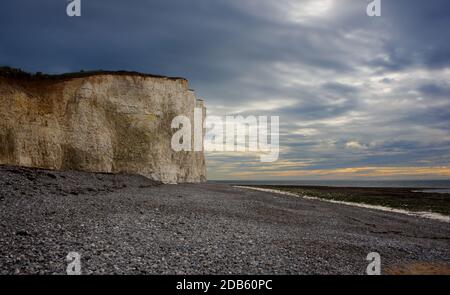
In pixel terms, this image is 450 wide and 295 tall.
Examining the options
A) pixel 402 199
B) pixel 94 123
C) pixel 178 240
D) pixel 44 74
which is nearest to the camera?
pixel 178 240

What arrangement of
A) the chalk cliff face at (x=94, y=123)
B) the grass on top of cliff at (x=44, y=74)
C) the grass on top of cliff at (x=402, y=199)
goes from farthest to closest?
1. the grass on top of cliff at (x=402, y=199)
2. the grass on top of cliff at (x=44, y=74)
3. the chalk cliff face at (x=94, y=123)

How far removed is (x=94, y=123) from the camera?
30516 mm

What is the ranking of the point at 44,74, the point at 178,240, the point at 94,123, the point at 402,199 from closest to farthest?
1. the point at 178,240
2. the point at 44,74
3. the point at 94,123
4. the point at 402,199

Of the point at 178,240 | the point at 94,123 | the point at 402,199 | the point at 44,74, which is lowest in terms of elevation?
the point at 402,199

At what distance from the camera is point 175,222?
12.5m

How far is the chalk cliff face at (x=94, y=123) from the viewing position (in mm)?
26750

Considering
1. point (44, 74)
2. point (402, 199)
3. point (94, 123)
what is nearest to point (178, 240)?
point (94, 123)

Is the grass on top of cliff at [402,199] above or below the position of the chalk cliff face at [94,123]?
below

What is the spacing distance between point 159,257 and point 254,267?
8.12ft

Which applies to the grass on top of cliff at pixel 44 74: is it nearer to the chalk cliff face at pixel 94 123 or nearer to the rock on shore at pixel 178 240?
the chalk cliff face at pixel 94 123

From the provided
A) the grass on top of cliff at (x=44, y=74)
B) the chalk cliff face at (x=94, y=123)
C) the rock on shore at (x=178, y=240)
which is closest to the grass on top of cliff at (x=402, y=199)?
the rock on shore at (x=178, y=240)

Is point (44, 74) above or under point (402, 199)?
above

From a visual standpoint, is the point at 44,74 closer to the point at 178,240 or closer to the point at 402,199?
the point at 178,240
